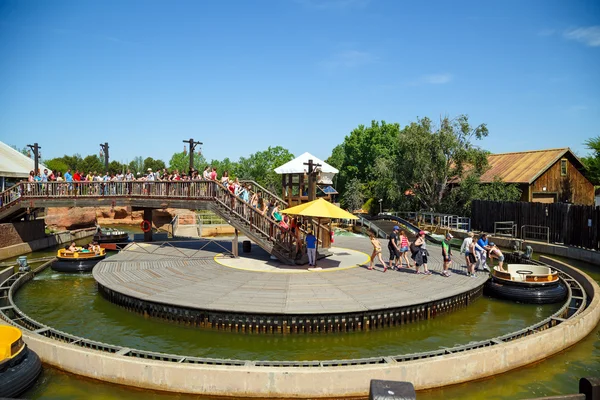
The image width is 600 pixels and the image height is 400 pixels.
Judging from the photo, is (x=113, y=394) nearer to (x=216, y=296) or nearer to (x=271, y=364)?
(x=271, y=364)

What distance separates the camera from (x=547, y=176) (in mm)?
39625

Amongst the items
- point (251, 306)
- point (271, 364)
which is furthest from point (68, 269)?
point (271, 364)

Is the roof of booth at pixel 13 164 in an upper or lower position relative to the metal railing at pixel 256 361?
upper

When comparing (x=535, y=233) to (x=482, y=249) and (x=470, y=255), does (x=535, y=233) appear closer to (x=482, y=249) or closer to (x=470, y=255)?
(x=482, y=249)

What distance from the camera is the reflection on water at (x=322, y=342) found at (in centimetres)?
988

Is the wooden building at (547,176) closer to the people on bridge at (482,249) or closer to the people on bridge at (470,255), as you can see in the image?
the people on bridge at (482,249)

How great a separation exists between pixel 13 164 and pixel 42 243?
17882mm

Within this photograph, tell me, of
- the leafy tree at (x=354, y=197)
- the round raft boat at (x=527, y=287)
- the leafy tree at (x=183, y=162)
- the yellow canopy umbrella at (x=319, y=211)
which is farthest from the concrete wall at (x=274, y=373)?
the leafy tree at (x=183, y=162)

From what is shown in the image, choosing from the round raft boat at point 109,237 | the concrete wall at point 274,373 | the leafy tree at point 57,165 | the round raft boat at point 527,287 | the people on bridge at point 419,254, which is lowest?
the concrete wall at point 274,373

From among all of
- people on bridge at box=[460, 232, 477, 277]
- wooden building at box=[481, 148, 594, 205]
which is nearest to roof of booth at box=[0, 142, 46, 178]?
people on bridge at box=[460, 232, 477, 277]

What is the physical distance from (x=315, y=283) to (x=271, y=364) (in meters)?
6.40

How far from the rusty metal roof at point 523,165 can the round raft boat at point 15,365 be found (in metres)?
38.2

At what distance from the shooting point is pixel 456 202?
131 ft

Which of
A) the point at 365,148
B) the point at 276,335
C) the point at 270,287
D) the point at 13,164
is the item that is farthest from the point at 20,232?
the point at 365,148
